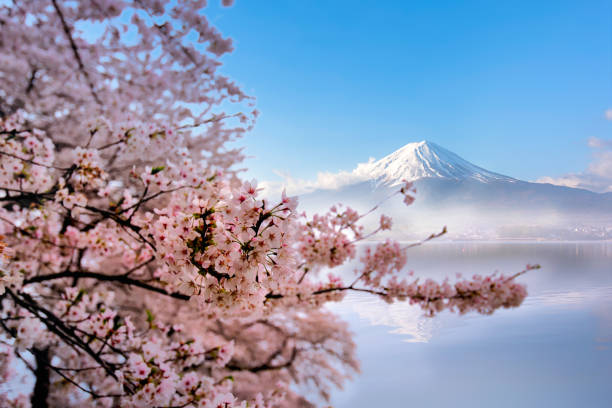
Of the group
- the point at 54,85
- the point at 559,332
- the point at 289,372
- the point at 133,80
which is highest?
the point at 133,80

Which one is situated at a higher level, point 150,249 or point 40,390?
point 150,249

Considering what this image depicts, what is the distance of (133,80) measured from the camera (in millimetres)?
3256

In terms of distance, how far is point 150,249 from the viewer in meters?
1.52

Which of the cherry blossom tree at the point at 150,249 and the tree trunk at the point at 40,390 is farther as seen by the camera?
the tree trunk at the point at 40,390

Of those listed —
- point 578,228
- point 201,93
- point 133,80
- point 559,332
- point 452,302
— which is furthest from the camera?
point 578,228

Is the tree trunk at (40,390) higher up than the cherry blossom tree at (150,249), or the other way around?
the cherry blossom tree at (150,249)

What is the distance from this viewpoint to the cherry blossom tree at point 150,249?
0.73m

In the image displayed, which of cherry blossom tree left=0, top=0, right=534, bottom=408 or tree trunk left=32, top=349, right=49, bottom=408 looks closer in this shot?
cherry blossom tree left=0, top=0, right=534, bottom=408

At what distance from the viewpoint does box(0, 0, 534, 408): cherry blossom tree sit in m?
0.73

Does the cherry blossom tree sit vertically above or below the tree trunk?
above

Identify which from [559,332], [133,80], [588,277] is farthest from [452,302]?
[588,277]

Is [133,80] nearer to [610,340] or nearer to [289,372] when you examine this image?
[289,372]

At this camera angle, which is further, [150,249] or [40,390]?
[40,390]

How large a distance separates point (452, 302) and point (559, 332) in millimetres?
5534
